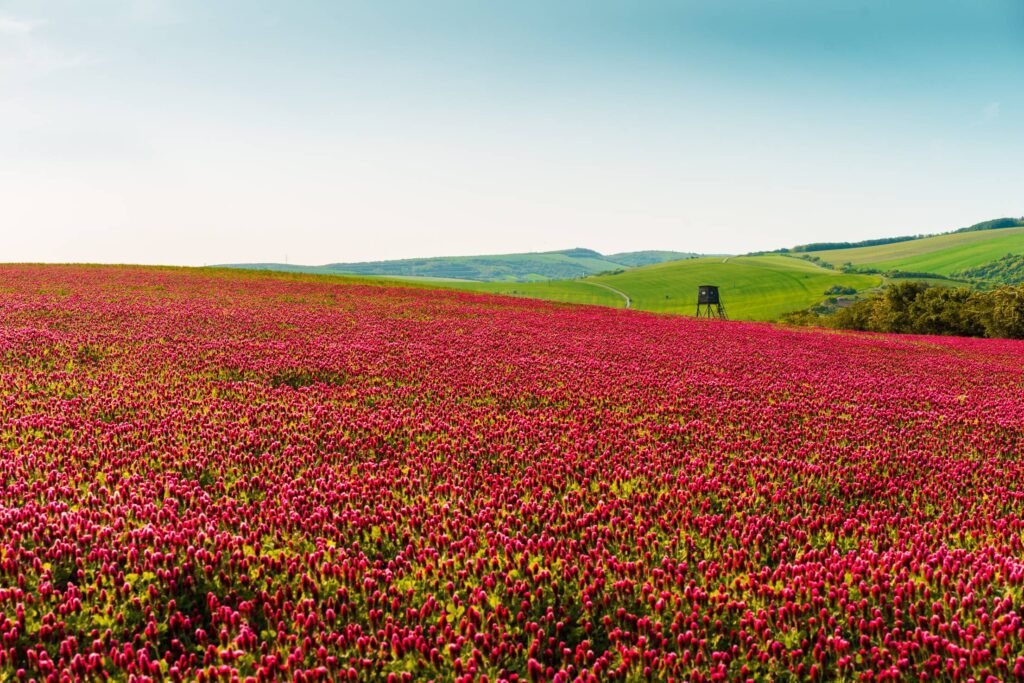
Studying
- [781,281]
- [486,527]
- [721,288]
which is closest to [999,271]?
[781,281]

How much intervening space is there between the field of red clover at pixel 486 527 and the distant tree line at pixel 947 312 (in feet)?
129

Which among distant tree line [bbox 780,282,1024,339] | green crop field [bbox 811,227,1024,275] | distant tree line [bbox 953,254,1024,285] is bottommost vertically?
distant tree line [bbox 780,282,1024,339]

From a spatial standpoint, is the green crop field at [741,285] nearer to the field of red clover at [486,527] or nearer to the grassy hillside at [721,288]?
the grassy hillside at [721,288]

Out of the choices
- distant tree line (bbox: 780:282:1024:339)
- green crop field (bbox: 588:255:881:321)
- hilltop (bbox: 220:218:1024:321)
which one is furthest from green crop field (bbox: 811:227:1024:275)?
distant tree line (bbox: 780:282:1024:339)

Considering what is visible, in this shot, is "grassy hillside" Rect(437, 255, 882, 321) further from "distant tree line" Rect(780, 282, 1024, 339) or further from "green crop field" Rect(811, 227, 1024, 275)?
"distant tree line" Rect(780, 282, 1024, 339)

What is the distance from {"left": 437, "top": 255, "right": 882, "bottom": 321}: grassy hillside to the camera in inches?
4935

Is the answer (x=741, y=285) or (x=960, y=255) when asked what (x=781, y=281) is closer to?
(x=741, y=285)

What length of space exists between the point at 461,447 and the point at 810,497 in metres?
4.44

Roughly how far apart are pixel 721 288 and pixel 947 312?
105 metres

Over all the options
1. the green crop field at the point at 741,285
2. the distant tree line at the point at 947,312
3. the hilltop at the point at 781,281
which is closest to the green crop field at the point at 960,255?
the hilltop at the point at 781,281

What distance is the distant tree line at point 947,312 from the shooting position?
143 feet

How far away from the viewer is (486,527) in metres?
6.01

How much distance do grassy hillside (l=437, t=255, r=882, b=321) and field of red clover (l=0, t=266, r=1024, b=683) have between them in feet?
357

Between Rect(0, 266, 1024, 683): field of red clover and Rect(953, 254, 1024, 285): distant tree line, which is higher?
Rect(953, 254, 1024, 285): distant tree line
